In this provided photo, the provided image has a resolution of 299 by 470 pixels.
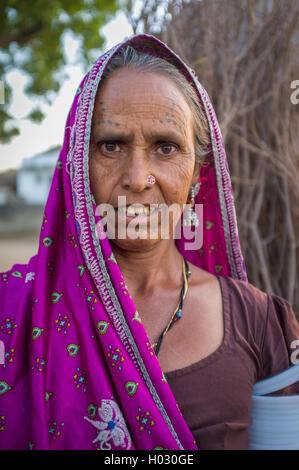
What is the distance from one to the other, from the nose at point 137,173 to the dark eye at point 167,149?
8 centimetres

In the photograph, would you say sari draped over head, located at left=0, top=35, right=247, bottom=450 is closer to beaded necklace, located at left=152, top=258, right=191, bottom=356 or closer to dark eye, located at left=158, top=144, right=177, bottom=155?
beaded necklace, located at left=152, top=258, right=191, bottom=356

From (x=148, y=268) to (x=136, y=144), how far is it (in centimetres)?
50

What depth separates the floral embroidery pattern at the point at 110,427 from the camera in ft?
4.02

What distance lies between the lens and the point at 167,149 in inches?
58.6

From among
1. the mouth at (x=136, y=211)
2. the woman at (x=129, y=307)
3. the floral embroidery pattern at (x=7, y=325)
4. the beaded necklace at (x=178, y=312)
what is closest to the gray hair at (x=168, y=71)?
the woman at (x=129, y=307)

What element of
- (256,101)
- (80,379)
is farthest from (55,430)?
(256,101)

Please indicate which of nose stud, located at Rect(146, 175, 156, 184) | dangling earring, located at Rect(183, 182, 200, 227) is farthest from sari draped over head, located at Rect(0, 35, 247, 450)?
dangling earring, located at Rect(183, 182, 200, 227)

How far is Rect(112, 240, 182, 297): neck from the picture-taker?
5.23ft

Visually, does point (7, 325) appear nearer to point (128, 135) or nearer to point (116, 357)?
point (116, 357)

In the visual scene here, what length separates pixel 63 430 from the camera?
1.24 metres

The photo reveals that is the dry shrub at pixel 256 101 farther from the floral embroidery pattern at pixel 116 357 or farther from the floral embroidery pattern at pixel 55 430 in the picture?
the floral embroidery pattern at pixel 55 430

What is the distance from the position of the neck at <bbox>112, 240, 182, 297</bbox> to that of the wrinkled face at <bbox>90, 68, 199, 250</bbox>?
96mm

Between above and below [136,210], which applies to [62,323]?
below

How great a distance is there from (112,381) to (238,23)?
2.05 meters
